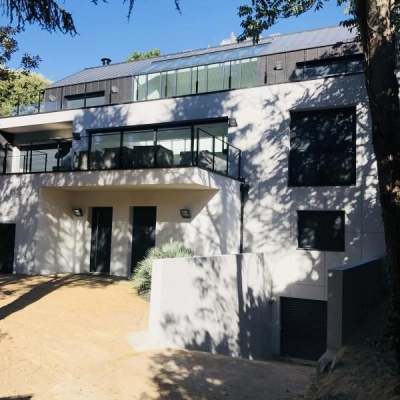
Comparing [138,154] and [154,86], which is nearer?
[138,154]

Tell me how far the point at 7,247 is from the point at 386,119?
42.7ft

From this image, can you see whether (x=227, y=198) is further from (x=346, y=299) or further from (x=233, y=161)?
(x=346, y=299)

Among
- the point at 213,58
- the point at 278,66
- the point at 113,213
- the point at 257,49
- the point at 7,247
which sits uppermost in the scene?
the point at 257,49

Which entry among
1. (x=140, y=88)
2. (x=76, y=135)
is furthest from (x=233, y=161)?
(x=76, y=135)

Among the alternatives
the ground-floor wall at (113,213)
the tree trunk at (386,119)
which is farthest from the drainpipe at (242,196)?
the tree trunk at (386,119)

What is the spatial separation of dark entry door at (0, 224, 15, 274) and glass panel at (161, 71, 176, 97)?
7145mm

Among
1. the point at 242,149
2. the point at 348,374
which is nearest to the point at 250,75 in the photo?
the point at 242,149

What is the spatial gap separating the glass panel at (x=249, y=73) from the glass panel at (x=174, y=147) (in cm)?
289

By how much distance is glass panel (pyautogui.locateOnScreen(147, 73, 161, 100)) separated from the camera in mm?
15266

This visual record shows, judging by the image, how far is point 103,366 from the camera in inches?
235

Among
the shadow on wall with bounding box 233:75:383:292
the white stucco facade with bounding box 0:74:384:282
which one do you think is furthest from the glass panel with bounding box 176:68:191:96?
the shadow on wall with bounding box 233:75:383:292

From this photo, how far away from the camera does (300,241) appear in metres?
12.1

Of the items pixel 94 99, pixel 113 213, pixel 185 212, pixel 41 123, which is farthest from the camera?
pixel 94 99

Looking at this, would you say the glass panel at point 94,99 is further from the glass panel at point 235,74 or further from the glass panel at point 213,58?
the glass panel at point 235,74
